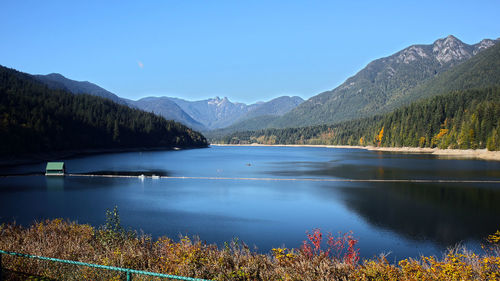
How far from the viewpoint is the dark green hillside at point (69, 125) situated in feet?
252

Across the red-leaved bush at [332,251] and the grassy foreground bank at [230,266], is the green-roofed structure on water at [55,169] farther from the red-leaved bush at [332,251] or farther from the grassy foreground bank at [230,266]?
the red-leaved bush at [332,251]

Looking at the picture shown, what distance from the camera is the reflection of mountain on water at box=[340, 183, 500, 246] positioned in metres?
21.1

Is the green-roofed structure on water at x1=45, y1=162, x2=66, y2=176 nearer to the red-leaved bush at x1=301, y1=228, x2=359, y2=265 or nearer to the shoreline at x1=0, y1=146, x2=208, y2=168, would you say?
the shoreline at x1=0, y1=146, x2=208, y2=168

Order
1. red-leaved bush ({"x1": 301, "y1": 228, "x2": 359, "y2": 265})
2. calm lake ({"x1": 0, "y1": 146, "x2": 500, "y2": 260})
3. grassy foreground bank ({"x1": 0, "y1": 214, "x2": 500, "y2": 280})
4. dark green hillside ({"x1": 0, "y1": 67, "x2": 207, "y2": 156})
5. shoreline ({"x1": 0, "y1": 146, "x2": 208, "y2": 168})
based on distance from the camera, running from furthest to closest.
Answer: dark green hillside ({"x1": 0, "y1": 67, "x2": 207, "y2": 156}) → shoreline ({"x1": 0, "y1": 146, "x2": 208, "y2": 168}) → calm lake ({"x1": 0, "y1": 146, "x2": 500, "y2": 260}) → red-leaved bush ({"x1": 301, "y1": 228, "x2": 359, "y2": 265}) → grassy foreground bank ({"x1": 0, "y1": 214, "x2": 500, "y2": 280})

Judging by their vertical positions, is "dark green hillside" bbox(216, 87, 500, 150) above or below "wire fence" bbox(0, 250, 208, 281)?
above

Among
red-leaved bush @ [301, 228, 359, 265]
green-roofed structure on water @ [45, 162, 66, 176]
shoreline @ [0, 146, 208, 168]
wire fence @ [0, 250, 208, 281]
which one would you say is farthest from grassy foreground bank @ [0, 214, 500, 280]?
shoreline @ [0, 146, 208, 168]

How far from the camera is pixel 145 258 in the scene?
10617 millimetres

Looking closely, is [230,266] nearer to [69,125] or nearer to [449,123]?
[69,125]

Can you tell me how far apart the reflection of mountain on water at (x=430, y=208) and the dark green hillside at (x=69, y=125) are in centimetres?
7060

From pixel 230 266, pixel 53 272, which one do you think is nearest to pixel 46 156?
pixel 53 272

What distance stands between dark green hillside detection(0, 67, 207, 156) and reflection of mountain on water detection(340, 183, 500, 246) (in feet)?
232

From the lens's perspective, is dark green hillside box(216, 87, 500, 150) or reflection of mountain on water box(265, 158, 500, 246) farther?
dark green hillside box(216, 87, 500, 150)

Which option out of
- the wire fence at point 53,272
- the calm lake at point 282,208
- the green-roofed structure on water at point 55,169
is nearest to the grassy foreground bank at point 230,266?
the wire fence at point 53,272

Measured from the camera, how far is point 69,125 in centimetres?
11225
